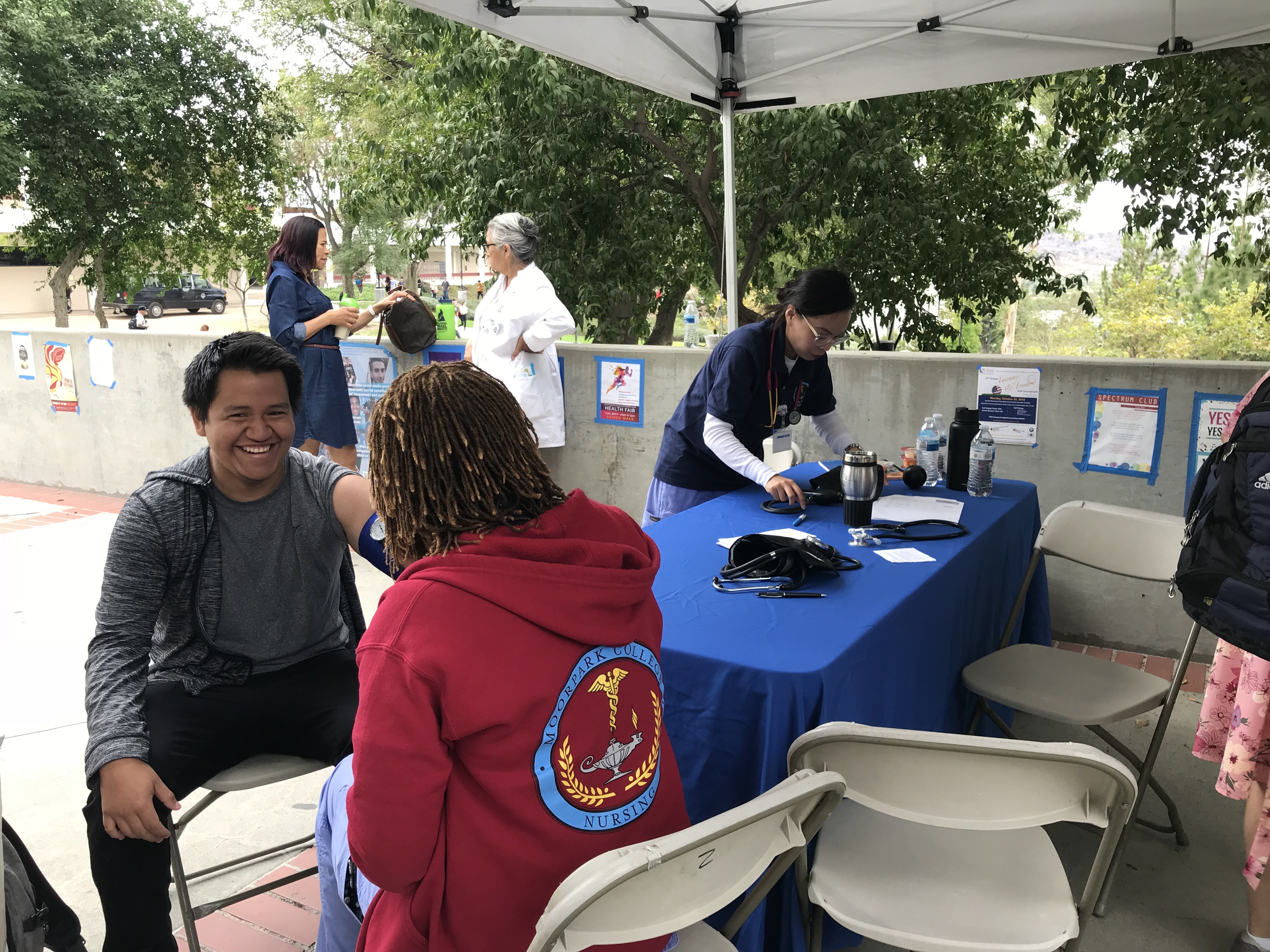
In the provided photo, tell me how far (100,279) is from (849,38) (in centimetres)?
1398

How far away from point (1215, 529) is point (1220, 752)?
69cm

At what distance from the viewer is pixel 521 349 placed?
467 centimetres

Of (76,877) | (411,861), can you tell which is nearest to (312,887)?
(76,877)

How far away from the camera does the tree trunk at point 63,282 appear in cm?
1345

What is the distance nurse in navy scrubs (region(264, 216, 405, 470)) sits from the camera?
4668 mm

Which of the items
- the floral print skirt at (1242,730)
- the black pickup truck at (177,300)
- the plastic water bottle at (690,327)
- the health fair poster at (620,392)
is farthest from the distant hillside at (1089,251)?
the black pickup truck at (177,300)

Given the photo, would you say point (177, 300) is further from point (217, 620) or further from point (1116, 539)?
point (1116, 539)

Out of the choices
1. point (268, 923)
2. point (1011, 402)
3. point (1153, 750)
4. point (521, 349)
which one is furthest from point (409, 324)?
point (1153, 750)

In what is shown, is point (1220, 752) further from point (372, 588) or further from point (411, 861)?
point (372, 588)

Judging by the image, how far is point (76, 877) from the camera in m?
2.58

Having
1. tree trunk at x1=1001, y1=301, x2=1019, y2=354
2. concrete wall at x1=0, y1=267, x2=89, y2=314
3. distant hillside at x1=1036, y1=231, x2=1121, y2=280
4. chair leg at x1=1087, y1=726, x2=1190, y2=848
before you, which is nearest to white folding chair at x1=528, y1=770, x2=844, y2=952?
chair leg at x1=1087, y1=726, x2=1190, y2=848

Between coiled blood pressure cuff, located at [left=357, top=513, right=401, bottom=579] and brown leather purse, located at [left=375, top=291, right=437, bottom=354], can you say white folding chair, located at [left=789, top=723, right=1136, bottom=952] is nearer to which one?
coiled blood pressure cuff, located at [left=357, top=513, right=401, bottom=579]

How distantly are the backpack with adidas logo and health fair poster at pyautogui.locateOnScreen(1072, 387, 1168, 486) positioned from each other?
2.10 meters

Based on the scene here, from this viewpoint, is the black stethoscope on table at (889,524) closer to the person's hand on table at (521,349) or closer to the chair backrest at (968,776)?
the chair backrest at (968,776)
